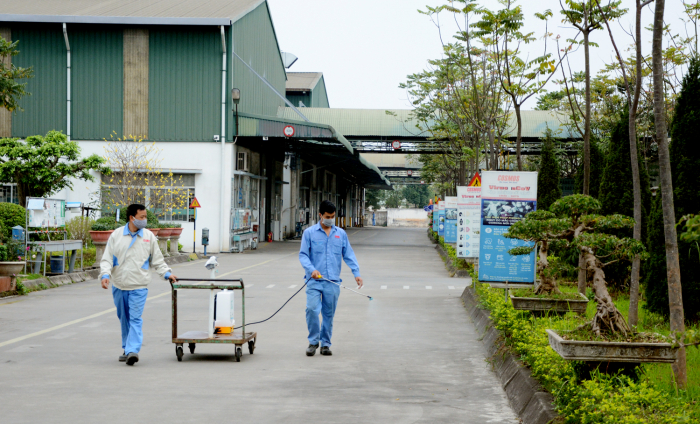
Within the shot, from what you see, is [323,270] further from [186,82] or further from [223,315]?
[186,82]

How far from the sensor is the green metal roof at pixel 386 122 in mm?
47031

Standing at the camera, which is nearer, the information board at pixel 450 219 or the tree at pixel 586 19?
the tree at pixel 586 19

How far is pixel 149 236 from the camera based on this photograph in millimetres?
8859

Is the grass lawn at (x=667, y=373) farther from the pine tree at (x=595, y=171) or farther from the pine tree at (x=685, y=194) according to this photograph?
the pine tree at (x=595, y=171)

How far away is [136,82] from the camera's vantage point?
33.1m

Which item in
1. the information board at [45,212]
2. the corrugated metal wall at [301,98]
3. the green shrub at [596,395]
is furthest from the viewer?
the corrugated metal wall at [301,98]

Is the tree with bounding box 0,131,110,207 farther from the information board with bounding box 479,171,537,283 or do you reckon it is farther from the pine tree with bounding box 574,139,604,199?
the information board with bounding box 479,171,537,283

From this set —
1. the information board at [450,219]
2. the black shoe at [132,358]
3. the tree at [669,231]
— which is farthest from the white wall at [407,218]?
the tree at [669,231]

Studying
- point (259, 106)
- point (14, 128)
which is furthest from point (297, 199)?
point (14, 128)

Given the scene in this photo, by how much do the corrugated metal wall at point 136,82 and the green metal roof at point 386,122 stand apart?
15.2 m

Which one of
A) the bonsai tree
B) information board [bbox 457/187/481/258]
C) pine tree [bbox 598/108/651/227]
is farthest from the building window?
the bonsai tree

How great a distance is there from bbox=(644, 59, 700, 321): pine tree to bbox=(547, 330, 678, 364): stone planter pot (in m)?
4.46

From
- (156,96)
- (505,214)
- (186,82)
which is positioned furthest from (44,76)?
(505,214)

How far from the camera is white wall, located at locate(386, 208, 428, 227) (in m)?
113
